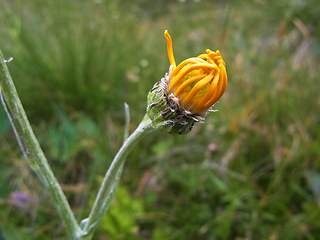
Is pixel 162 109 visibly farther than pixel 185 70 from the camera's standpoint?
Yes

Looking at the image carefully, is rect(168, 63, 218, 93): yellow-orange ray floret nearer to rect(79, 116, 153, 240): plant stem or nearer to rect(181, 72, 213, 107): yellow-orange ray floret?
rect(181, 72, 213, 107): yellow-orange ray floret

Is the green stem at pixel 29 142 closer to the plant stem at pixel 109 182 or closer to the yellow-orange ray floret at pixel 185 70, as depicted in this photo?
the plant stem at pixel 109 182

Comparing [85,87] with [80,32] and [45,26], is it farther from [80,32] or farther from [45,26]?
[45,26]

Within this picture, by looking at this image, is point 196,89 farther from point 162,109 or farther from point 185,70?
point 162,109

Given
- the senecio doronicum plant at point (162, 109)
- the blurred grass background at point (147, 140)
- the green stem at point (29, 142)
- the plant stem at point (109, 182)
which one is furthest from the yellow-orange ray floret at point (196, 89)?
the blurred grass background at point (147, 140)

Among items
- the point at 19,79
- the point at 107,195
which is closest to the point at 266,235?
the point at 107,195

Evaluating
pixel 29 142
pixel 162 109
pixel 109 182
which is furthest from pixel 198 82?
pixel 29 142

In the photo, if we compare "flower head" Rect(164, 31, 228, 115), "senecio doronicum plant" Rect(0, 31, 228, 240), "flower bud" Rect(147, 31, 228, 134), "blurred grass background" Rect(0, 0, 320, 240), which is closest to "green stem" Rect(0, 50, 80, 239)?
"senecio doronicum plant" Rect(0, 31, 228, 240)
